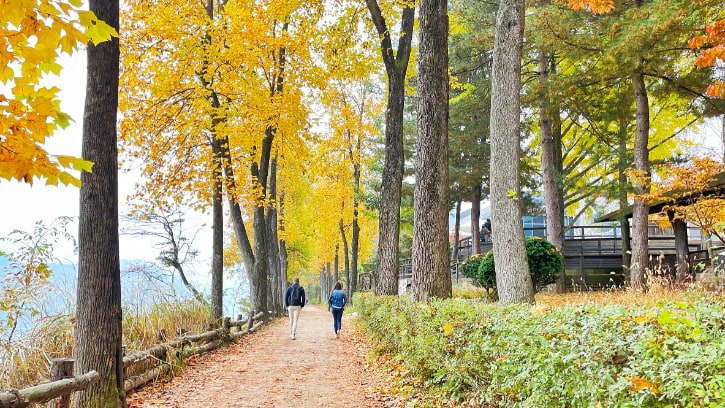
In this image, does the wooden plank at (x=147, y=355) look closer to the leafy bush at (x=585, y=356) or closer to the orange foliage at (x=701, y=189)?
the leafy bush at (x=585, y=356)

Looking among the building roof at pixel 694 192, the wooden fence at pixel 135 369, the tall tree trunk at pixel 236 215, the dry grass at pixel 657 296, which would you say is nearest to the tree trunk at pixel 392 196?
the dry grass at pixel 657 296

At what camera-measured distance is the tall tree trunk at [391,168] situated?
41.8ft

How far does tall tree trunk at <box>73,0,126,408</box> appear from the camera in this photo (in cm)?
593

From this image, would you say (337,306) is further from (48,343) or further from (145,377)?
(48,343)

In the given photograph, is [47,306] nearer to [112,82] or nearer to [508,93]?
[112,82]

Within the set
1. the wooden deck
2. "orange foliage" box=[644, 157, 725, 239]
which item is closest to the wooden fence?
"orange foliage" box=[644, 157, 725, 239]

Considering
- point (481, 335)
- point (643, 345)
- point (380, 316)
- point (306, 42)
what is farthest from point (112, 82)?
point (306, 42)

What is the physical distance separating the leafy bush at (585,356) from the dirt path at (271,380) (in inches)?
81.6

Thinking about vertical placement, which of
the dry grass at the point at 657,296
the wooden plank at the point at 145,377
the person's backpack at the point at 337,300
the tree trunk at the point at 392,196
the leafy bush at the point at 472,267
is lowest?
the wooden plank at the point at 145,377

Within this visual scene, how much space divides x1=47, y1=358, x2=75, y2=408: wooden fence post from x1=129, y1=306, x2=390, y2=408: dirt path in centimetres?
143

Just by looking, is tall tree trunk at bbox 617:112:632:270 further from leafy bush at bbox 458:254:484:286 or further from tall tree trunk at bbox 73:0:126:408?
tall tree trunk at bbox 73:0:126:408

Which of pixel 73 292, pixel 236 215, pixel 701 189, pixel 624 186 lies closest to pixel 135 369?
pixel 73 292

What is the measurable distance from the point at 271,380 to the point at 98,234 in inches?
155

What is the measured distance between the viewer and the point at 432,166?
31.6ft
